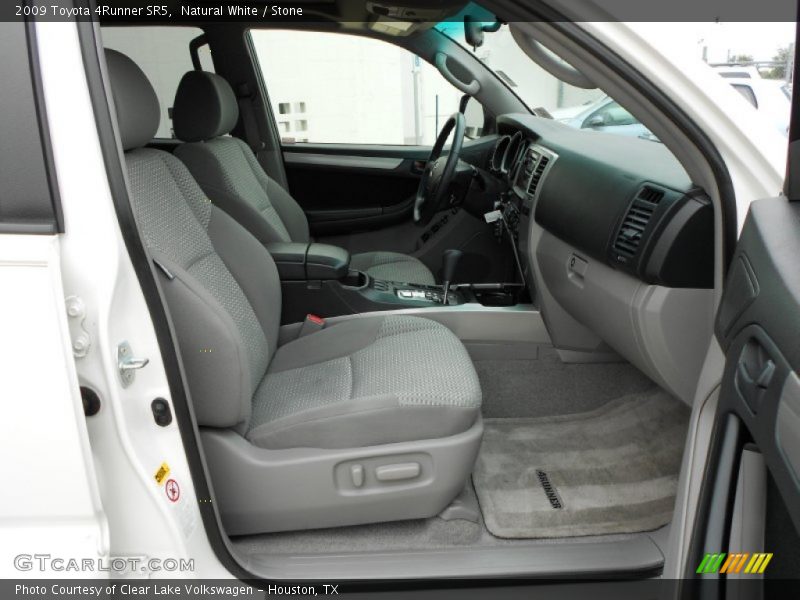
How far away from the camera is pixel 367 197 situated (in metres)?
3.51

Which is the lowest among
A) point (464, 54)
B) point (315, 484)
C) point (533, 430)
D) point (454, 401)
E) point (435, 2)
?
point (533, 430)

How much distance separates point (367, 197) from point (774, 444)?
2.92 m

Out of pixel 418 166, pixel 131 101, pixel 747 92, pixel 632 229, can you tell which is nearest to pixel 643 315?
pixel 632 229

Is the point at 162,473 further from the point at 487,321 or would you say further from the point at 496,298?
the point at 496,298

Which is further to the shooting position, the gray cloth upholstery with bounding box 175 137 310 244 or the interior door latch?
the gray cloth upholstery with bounding box 175 137 310 244

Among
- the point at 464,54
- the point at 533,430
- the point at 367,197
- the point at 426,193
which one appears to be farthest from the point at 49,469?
the point at 367,197

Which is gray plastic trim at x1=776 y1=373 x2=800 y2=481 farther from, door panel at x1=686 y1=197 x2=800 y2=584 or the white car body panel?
the white car body panel

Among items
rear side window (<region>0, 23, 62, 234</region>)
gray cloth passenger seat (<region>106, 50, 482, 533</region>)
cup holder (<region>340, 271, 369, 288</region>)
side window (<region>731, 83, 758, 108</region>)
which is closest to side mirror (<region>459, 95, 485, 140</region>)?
cup holder (<region>340, 271, 369, 288</region>)

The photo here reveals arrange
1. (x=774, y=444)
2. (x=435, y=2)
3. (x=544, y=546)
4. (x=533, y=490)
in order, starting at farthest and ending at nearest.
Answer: (x=435, y=2) → (x=533, y=490) → (x=544, y=546) → (x=774, y=444)

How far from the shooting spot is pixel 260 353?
1.61 meters

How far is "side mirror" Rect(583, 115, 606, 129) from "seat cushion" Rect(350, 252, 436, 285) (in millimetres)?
869

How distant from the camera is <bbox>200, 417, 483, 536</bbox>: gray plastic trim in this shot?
54.1 inches

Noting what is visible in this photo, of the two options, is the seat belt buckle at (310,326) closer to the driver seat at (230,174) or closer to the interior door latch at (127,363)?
the driver seat at (230,174)

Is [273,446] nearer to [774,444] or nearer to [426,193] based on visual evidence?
[774,444]
